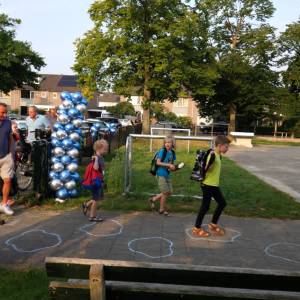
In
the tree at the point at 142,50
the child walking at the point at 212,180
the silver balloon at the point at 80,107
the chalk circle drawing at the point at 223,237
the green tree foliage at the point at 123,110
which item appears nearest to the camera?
the chalk circle drawing at the point at 223,237

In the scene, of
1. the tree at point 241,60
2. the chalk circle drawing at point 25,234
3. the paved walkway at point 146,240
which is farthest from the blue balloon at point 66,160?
the tree at point 241,60

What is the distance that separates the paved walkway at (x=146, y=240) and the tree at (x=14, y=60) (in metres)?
41.7

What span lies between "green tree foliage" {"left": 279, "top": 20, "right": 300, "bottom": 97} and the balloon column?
4677 centimetres

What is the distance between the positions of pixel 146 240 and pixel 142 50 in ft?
93.3

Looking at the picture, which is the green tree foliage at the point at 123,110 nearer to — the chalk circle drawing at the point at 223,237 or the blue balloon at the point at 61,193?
the blue balloon at the point at 61,193

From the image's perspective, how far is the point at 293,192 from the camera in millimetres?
11727

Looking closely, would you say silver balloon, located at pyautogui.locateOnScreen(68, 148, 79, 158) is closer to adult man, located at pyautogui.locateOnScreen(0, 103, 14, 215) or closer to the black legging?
adult man, located at pyautogui.locateOnScreen(0, 103, 14, 215)

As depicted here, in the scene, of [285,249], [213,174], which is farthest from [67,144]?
[285,249]

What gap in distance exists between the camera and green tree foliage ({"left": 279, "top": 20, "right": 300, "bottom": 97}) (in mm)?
53344

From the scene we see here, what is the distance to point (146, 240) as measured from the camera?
22.2 ft

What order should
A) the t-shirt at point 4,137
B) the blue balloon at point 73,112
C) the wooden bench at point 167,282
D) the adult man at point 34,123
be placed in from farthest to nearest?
the adult man at point 34,123 < the blue balloon at point 73,112 < the t-shirt at point 4,137 < the wooden bench at point 167,282

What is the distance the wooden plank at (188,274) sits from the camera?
2.75 meters

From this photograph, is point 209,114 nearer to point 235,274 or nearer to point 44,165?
point 44,165

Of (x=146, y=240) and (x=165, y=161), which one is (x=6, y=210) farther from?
(x=165, y=161)
